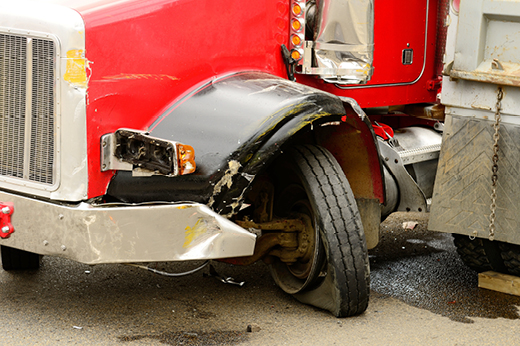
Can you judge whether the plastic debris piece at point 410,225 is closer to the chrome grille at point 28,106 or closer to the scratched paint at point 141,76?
the scratched paint at point 141,76

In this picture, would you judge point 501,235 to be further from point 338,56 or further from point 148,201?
point 148,201

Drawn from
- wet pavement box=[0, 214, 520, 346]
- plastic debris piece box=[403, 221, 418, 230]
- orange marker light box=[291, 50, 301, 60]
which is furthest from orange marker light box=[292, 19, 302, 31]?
plastic debris piece box=[403, 221, 418, 230]

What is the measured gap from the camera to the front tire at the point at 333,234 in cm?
350

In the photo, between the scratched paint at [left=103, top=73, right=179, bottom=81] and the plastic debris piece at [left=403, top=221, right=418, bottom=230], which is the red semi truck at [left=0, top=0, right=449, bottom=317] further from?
the plastic debris piece at [left=403, top=221, right=418, bottom=230]

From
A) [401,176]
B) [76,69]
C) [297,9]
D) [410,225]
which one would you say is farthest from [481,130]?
[76,69]

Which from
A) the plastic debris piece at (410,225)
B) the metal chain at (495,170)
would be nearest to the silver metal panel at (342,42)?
the metal chain at (495,170)

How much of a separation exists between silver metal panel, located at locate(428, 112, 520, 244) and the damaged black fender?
41.2 inches

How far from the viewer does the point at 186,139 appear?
3.23m

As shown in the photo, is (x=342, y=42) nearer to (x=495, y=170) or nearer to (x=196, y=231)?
(x=495, y=170)

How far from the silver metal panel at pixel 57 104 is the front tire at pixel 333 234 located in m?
1.12

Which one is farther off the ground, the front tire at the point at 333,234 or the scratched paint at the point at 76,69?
the scratched paint at the point at 76,69

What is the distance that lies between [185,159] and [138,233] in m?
0.40

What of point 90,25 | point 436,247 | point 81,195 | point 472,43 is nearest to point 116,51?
point 90,25

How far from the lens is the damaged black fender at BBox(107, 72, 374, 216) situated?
3.16 metres
